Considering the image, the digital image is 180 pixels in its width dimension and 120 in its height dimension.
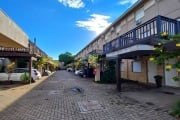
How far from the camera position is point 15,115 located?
27.0 feet

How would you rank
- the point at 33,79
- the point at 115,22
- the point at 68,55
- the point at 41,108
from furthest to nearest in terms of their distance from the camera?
1. the point at 68,55
2. the point at 115,22
3. the point at 33,79
4. the point at 41,108

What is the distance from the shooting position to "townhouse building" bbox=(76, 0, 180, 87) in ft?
39.7

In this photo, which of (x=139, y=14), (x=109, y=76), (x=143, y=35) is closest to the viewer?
(x=143, y=35)

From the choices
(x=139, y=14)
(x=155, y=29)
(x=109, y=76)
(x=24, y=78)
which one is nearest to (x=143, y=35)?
(x=155, y=29)

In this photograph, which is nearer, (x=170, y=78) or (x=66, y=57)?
(x=170, y=78)

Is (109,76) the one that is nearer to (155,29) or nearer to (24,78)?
(24,78)

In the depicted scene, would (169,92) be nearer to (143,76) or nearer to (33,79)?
(143,76)

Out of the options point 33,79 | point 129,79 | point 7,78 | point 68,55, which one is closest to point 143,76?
point 129,79

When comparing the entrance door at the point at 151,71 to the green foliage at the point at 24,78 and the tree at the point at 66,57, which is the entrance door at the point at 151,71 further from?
the tree at the point at 66,57

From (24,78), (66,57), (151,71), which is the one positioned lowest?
(24,78)

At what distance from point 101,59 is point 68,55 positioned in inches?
3190

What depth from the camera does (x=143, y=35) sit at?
527 inches

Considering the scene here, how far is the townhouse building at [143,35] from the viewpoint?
12102mm

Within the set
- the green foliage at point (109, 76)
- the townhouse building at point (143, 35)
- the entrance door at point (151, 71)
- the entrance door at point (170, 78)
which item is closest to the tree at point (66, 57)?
the townhouse building at point (143, 35)
